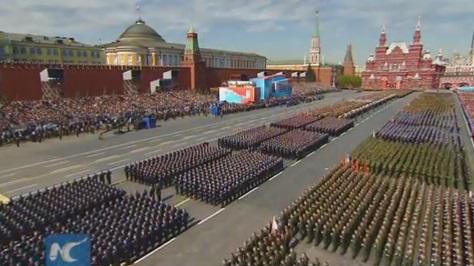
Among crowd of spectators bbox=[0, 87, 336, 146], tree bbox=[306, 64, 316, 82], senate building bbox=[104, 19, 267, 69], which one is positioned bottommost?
crowd of spectators bbox=[0, 87, 336, 146]

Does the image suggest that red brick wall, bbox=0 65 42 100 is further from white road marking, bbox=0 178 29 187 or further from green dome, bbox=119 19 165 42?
green dome, bbox=119 19 165 42

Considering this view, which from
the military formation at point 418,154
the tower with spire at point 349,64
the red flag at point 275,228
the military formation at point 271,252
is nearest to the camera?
the military formation at point 271,252

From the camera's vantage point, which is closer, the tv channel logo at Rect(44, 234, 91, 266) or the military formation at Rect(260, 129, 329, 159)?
the tv channel logo at Rect(44, 234, 91, 266)

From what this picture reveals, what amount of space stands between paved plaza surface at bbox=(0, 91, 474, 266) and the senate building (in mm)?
41453

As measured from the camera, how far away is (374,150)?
21484 mm

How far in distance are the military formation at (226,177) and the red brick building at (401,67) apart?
83181mm

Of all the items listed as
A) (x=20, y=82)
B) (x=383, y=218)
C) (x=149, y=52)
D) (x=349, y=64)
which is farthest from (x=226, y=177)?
(x=349, y=64)

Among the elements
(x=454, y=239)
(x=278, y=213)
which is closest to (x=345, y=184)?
(x=278, y=213)

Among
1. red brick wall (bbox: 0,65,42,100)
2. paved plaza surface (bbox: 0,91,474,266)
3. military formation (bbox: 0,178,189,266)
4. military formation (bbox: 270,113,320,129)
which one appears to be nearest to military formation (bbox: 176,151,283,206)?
paved plaza surface (bbox: 0,91,474,266)

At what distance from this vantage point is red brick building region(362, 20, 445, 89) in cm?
8494

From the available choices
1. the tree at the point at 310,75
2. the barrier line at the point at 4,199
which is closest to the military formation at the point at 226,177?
the barrier line at the point at 4,199

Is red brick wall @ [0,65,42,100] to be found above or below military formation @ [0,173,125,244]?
above

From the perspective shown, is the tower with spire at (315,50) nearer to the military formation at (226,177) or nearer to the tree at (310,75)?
the tree at (310,75)

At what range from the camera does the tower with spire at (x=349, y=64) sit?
114938 millimetres
